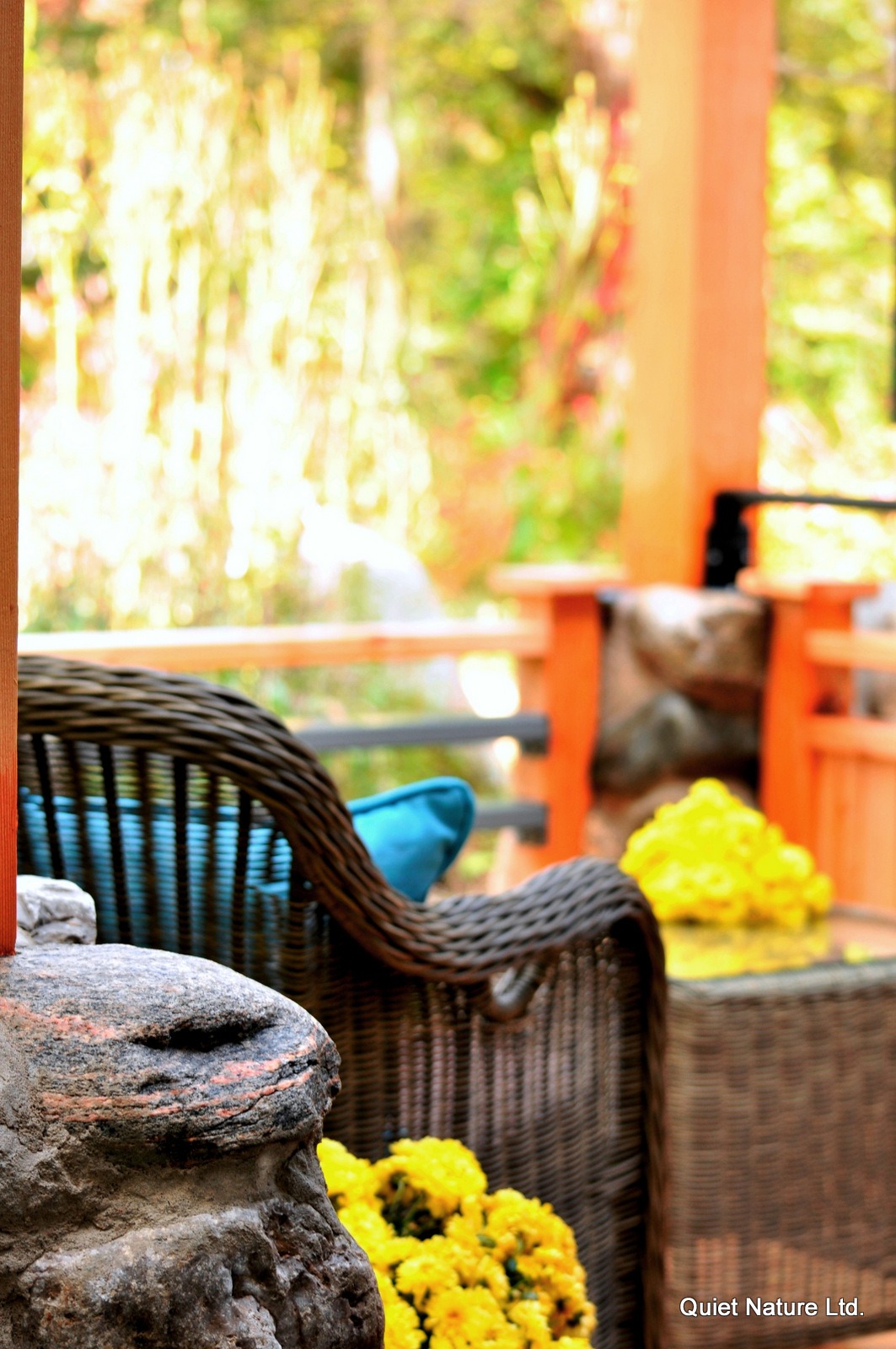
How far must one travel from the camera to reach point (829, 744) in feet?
10.8

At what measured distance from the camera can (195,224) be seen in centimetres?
402

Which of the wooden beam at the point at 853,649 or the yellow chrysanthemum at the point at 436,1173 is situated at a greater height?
the wooden beam at the point at 853,649

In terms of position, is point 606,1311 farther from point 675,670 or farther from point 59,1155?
point 675,670

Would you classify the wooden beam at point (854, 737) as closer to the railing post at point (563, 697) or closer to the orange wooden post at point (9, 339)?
the railing post at point (563, 697)

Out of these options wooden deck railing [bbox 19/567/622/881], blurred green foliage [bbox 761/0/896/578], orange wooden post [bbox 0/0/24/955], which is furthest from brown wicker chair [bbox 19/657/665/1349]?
blurred green foliage [bbox 761/0/896/578]

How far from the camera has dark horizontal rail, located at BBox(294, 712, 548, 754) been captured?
3.14 meters

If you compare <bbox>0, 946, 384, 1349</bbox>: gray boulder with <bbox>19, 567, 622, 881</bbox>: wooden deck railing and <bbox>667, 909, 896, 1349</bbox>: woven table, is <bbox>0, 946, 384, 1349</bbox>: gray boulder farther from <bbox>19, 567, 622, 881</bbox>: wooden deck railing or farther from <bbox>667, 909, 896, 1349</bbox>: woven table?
<bbox>19, 567, 622, 881</bbox>: wooden deck railing

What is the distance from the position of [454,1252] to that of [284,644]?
2.10 meters

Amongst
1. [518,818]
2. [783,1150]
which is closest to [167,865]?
[783,1150]

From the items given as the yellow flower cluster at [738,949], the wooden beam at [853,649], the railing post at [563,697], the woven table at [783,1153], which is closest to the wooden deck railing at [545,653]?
the railing post at [563,697]

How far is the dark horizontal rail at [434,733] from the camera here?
→ 3143 mm

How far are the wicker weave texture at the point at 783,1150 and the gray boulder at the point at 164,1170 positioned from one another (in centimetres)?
113

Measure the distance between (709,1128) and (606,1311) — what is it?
1.67 feet

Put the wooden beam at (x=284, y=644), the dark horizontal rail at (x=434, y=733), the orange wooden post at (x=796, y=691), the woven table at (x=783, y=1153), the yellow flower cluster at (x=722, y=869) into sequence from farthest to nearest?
the orange wooden post at (x=796, y=691)
the dark horizontal rail at (x=434, y=733)
the wooden beam at (x=284, y=644)
the yellow flower cluster at (x=722, y=869)
the woven table at (x=783, y=1153)
